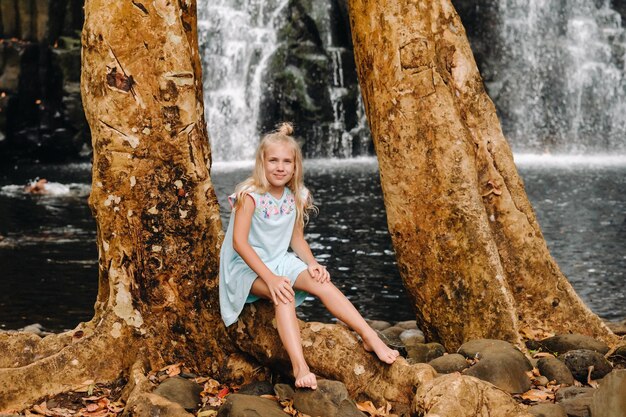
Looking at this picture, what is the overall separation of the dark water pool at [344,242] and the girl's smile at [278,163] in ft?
16.7

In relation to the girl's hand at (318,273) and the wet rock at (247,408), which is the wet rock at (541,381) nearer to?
the girl's hand at (318,273)

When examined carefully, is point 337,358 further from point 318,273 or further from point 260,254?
point 260,254

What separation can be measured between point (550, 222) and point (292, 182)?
38.7 ft

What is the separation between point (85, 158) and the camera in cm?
3092

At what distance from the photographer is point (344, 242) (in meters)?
14.4

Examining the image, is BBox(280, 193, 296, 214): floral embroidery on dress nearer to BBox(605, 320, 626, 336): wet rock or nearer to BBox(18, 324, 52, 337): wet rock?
BBox(605, 320, 626, 336): wet rock

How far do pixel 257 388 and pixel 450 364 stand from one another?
4.07ft

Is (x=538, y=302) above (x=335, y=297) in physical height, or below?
below

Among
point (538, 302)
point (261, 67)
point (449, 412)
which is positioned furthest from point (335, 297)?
point (261, 67)

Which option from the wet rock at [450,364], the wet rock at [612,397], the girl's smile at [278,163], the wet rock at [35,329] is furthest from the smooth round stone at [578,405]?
the wet rock at [35,329]

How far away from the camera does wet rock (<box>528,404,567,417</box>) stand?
4.39 m

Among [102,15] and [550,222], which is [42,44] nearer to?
[550,222]

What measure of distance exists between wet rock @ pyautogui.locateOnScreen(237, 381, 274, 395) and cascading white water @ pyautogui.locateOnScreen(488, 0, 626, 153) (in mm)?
28580

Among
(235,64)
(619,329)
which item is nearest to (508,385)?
(619,329)
